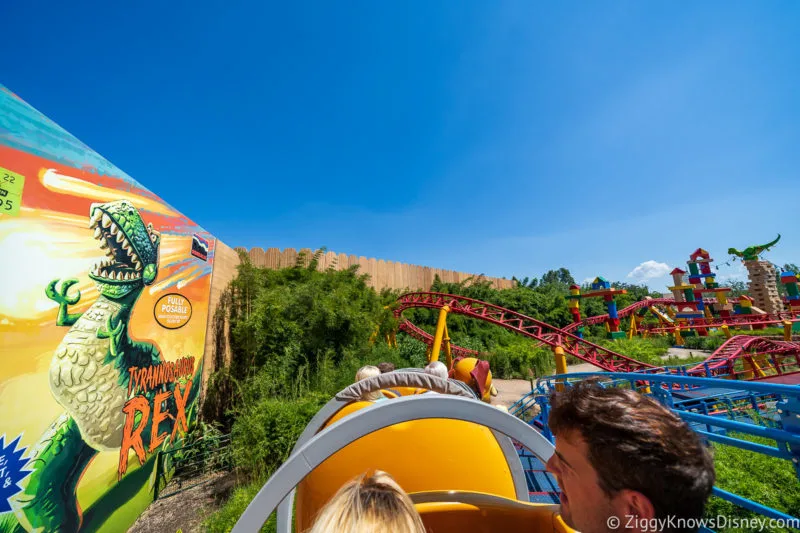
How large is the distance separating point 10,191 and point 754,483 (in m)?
7.26

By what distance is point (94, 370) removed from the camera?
10.7 feet

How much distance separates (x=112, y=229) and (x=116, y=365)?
5.10ft

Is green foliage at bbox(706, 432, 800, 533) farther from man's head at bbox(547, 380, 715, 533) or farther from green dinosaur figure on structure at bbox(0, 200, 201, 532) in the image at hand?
green dinosaur figure on structure at bbox(0, 200, 201, 532)

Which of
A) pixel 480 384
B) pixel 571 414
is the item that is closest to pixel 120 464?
pixel 480 384

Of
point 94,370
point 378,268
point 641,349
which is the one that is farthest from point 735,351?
point 94,370

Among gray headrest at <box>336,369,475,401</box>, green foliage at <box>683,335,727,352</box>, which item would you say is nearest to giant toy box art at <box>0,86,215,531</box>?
gray headrest at <box>336,369,475,401</box>

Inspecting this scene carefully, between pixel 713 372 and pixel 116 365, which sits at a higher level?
pixel 116 365

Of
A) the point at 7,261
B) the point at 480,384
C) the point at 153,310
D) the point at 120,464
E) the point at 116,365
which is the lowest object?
the point at 120,464

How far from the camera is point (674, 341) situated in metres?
17.9

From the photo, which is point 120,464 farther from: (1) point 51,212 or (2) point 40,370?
(1) point 51,212

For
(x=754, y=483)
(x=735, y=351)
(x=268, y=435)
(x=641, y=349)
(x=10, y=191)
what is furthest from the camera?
(x=641, y=349)

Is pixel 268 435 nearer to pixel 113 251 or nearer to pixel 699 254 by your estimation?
pixel 113 251

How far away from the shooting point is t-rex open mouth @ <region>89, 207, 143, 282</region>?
3.33 m

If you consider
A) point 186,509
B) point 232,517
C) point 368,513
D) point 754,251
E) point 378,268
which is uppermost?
point 754,251
